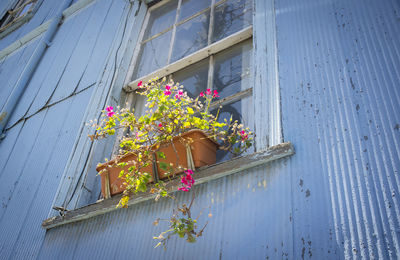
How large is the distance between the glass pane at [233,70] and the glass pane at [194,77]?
0.38 ft

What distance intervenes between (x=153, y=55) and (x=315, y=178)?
2375 mm

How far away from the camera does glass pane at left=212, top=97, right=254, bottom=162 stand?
2.05 meters

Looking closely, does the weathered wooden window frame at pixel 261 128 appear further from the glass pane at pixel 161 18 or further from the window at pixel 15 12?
the window at pixel 15 12

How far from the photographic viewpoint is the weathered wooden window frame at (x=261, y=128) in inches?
62.4

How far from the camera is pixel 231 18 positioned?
9.45 ft

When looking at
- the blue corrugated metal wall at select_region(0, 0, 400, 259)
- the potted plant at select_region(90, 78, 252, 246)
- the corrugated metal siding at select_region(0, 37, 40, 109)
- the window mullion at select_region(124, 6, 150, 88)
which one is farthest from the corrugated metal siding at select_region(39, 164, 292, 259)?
the corrugated metal siding at select_region(0, 37, 40, 109)

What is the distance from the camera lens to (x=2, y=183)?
2.99 m

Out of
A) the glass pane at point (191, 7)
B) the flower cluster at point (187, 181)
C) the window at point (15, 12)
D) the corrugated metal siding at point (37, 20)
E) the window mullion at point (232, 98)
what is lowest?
the flower cluster at point (187, 181)

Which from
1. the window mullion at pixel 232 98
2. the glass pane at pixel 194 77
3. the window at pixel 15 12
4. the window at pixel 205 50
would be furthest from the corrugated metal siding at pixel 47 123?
the window at pixel 15 12

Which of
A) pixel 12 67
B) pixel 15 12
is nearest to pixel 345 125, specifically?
pixel 12 67

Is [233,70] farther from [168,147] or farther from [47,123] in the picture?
[47,123]

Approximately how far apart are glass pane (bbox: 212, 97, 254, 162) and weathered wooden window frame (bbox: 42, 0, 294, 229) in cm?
7

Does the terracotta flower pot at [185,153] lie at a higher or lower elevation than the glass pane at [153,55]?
lower

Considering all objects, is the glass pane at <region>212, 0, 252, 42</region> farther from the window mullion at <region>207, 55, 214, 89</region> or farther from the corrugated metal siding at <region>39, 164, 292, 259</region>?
the corrugated metal siding at <region>39, 164, 292, 259</region>
